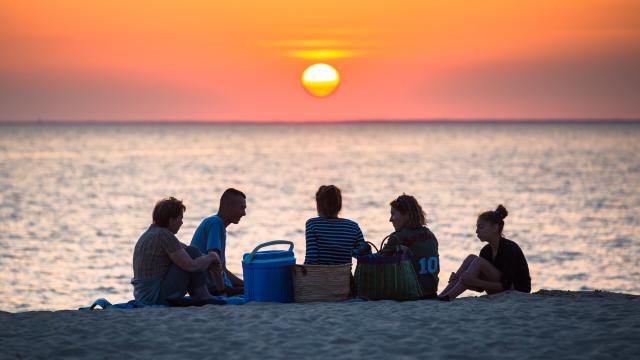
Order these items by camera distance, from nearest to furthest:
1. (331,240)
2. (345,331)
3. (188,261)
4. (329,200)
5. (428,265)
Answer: (345,331), (188,261), (329,200), (331,240), (428,265)

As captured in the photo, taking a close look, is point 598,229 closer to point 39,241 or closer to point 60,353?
point 39,241

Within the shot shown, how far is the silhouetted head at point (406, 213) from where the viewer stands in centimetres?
1038

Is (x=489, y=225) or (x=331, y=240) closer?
(x=331, y=240)

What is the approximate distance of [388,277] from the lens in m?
10.2

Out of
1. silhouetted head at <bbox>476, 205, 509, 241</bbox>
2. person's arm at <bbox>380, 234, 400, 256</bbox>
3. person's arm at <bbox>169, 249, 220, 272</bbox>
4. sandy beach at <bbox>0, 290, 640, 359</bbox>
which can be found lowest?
sandy beach at <bbox>0, 290, 640, 359</bbox>

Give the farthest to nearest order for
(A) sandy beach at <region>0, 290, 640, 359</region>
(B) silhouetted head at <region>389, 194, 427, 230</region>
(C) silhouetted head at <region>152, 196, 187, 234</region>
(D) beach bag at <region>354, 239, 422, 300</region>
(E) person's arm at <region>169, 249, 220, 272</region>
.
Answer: (B) silhouetted head at <region>389, 194, 427, 230</region>
(D) beach bag at <region>354, 239, 422, 300</region>
(C) silhouetted head at <region>152, 196, 187, 234</region>
(E) person's arm at <region>169, 249, 220, 272</region>
(A) sandy beach at <region>0, 290, 640, 359</region>

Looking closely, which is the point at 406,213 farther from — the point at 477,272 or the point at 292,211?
the point at 292,211

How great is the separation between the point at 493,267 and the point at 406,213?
113 cm

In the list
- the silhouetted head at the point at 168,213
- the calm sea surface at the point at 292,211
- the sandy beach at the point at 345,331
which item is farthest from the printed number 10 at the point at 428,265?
the calm sea surface at the point at 292,211

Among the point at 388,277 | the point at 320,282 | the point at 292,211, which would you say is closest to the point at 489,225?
the point at 388,277

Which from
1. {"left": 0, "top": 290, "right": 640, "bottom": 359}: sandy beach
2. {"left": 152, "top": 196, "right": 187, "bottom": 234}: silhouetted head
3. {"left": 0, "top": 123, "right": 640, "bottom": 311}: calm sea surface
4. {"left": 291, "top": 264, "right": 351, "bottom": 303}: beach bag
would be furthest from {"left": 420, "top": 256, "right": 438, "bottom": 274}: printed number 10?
{"left": 0, "top": 123, "right": 640, "bottom": 311}: calm sea surface

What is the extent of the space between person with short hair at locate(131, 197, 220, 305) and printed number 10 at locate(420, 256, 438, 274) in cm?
221

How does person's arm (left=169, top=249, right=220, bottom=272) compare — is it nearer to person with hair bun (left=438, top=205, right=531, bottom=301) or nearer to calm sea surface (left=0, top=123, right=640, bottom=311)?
person with hair bun (left=438, top=205, right=531, bottom=301)

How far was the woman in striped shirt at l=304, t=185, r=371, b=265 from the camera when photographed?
10.2 meters
